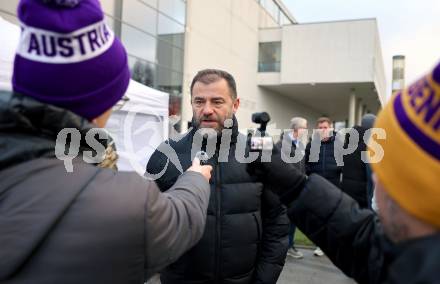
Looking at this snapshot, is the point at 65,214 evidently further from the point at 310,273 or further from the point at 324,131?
the point at 324,131

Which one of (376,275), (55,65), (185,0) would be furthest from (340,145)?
(185,0)

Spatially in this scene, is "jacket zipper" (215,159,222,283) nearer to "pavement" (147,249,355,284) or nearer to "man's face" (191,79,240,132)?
"man's face" (191,79,240,132)

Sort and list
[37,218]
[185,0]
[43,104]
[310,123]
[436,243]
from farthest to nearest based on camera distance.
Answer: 1. [310,123]
2. [185,0]
3. [43,104]
4. [37,218]
5. [436,243]

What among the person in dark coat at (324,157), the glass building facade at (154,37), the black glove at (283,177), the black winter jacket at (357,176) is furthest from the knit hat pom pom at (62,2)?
the glass building facade at (154,37)

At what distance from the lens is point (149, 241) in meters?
1.08

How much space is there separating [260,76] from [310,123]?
1550 centimetres

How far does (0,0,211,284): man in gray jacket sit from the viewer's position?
98 cm

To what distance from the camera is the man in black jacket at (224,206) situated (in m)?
2.16

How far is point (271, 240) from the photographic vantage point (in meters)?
2.39

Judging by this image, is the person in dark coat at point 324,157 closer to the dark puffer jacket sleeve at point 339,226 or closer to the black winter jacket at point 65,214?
the dark puffer jacket sleeve at point 339,226

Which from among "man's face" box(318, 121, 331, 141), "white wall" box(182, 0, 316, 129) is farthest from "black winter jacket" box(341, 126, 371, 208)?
"white wall" box(182, 0, 316, 129)

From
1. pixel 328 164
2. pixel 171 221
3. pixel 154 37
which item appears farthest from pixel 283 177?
pixel 154 37

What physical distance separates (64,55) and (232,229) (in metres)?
1.40

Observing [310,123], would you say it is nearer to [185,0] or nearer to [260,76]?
[260,76]
